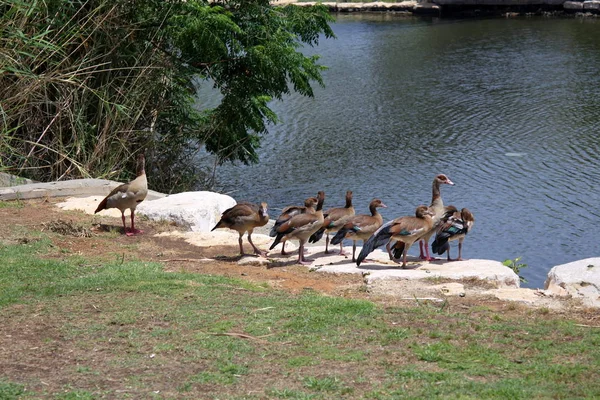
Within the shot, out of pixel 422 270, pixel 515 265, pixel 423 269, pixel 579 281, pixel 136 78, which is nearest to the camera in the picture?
pixel 579 281

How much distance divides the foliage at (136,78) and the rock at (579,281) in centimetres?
858

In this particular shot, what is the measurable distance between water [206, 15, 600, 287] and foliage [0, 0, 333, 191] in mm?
2105

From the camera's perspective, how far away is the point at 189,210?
1365cm

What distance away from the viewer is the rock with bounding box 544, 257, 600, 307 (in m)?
9.78

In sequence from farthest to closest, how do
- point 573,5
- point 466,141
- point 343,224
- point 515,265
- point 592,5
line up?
point 573,5 → point 592,5 → point 466,141 → point 515,265 → point 343,224

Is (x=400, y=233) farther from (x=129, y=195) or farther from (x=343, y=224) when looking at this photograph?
(x=129, y=195)

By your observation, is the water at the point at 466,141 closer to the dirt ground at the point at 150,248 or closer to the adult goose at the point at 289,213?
the adult goose at the point at 289,213

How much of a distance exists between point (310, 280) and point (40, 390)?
4.57 metres

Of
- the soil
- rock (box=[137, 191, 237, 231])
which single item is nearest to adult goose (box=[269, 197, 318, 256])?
the soil

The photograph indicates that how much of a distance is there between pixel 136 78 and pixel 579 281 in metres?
9.95

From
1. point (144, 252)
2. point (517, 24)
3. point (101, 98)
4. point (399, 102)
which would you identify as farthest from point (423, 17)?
point (144, 252)

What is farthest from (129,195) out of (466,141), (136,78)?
(466,141)

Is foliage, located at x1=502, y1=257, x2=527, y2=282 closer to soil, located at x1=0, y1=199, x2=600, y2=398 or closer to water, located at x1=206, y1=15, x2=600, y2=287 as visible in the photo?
water, located at x1=206, y1=15, x2=600, y2=287

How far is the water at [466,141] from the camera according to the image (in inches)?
701
